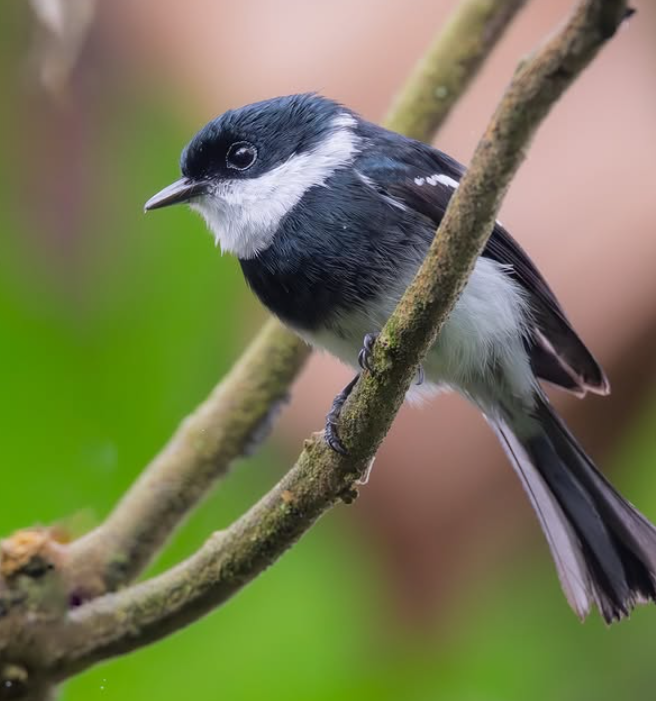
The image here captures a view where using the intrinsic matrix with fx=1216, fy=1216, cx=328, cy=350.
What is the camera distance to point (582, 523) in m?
2.43

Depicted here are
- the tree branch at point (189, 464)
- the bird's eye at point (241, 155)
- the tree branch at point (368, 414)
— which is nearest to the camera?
the tree branch at point (368, 414)

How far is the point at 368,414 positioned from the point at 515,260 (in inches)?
32.4

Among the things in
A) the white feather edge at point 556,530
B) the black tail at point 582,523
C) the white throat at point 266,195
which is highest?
the white throat at point 266,195

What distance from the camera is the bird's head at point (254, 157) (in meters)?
2.50

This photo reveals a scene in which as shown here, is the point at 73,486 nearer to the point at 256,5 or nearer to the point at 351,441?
the point at 351,441

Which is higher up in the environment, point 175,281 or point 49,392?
point 175,281

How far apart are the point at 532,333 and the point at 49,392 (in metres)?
1.01

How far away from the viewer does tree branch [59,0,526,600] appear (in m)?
2.37

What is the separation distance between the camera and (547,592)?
2736mm

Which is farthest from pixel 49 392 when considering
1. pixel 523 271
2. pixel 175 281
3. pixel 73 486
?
pixel 523 271

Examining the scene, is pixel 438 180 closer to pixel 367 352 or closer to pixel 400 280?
pixel 400 280

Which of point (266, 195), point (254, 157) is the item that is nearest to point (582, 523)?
point (266, 195)

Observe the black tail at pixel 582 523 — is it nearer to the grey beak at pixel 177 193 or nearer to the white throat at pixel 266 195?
the white throat at pixel 266 195

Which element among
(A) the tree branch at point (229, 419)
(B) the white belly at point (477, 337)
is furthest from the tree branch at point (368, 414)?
(B) the white belly at point (477, 337)
